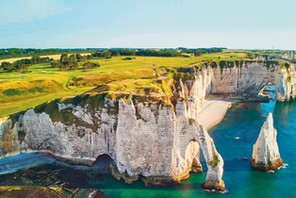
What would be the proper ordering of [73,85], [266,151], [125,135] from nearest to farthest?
[125,135] < [266,151] < [73,85]

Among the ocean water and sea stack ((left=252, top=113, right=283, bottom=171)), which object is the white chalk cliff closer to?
the ocean water

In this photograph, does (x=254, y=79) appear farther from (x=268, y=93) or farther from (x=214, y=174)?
(x=214, y=174)

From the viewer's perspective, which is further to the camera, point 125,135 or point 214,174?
point 125,135

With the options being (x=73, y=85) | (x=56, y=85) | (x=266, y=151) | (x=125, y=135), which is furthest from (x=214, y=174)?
(x=56, y=85)

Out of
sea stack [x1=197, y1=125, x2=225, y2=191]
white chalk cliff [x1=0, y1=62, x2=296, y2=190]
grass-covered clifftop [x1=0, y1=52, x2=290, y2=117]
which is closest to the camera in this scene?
sea stack [x1=197, y1=125, x2=225, y2=191]

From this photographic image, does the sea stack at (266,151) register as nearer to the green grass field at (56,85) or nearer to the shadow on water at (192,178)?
the shadow on water at (192,178)

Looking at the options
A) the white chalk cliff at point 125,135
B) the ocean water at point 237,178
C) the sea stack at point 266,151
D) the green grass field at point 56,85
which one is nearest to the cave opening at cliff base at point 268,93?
the ocean water at point 237,178

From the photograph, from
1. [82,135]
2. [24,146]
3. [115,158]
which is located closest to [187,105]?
[115,158]

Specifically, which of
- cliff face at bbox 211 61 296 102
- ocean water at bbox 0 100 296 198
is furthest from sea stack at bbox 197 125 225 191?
cliff face at bbox 211 61 296 102
